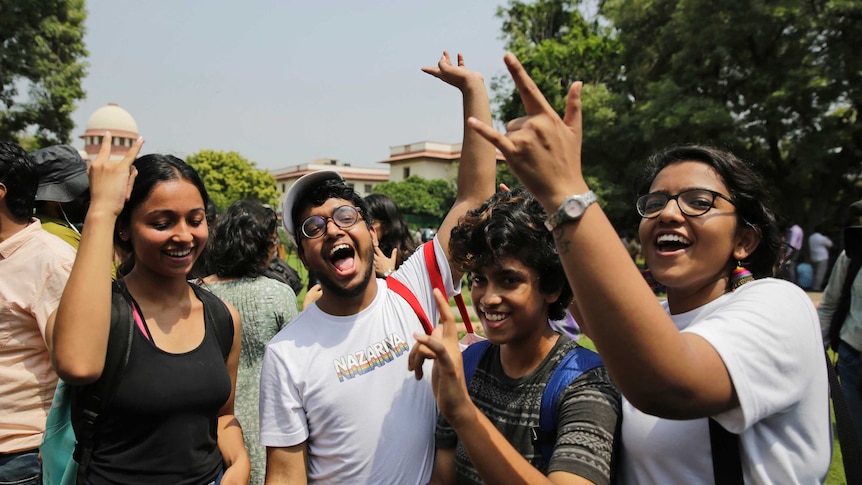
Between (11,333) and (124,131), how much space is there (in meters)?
56.8

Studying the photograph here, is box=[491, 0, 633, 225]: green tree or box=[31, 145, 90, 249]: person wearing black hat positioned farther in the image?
box=[491, 0, 633, 225]: green tree

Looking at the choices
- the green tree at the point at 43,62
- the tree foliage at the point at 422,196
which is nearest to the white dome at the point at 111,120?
the tree foliage at the point at 422,196

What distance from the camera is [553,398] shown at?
Result: 1.84 meters

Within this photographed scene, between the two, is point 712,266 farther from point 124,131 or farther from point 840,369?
point 124,131

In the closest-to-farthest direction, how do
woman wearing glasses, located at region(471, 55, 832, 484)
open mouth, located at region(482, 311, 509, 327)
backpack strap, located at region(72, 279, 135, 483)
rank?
woman wearing glasses, located at region(471, 55, 832, 484) < open mouth, located at region(482, 311, 509, 327) < backpack strap, located at region(72, 279, 135, 483)

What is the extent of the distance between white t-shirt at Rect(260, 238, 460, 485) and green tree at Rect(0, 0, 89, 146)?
1953 cm

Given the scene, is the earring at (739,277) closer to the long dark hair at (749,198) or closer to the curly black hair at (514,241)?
the long dark hair at (749,198)

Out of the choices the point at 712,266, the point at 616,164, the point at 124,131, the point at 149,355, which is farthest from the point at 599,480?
the point at 124,131

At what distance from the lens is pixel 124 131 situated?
174 feet

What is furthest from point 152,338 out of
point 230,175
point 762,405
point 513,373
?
point 230,175

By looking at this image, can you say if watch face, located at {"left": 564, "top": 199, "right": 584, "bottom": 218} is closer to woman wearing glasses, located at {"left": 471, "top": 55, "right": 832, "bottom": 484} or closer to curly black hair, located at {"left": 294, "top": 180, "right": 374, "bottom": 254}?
woman wearing glasses, located at {"left": 471, "top": 55, "right": 832, "bottom": 484}

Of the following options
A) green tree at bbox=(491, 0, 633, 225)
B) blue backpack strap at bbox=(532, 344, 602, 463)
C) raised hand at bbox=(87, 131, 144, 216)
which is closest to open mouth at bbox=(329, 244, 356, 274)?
raised hand at bbox=(87, 131, 144, 216)

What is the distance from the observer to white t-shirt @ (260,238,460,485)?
7.14ft

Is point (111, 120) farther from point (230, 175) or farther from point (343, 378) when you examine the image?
point (343, 378)
